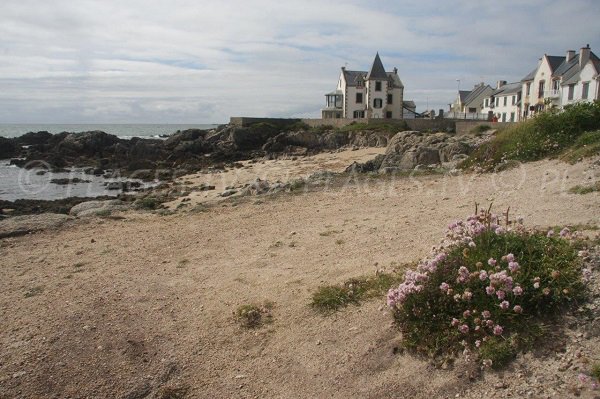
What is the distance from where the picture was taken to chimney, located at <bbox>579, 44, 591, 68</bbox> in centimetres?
4375

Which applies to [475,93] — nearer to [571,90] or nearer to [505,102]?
[505,102]

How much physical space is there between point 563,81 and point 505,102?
14.1 metres

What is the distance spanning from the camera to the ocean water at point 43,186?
1021 inches

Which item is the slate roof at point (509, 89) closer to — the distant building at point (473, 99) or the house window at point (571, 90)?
the distant building at point (473, 99)

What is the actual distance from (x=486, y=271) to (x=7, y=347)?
557cm

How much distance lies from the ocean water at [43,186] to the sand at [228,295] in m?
15.4

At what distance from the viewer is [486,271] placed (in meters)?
4.57

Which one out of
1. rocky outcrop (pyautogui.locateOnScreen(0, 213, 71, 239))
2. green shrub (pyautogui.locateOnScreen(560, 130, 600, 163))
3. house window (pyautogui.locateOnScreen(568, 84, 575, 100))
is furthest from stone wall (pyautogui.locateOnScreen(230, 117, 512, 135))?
rocky outcrop (pyautogui.locateOnScreen(0, 213, 71, 239))

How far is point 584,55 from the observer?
44094mm

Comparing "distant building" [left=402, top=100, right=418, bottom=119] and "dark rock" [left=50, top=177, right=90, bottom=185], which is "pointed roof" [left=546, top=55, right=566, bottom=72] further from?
"dark rock" [left=50, top=177, right=90, bottom=185]

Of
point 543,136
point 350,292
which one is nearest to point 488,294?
point 350,292

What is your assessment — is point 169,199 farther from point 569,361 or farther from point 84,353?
point 569,361

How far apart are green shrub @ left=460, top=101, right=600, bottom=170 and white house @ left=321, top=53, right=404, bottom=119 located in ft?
152

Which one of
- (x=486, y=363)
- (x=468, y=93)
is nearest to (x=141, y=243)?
(x=486, y=363)
